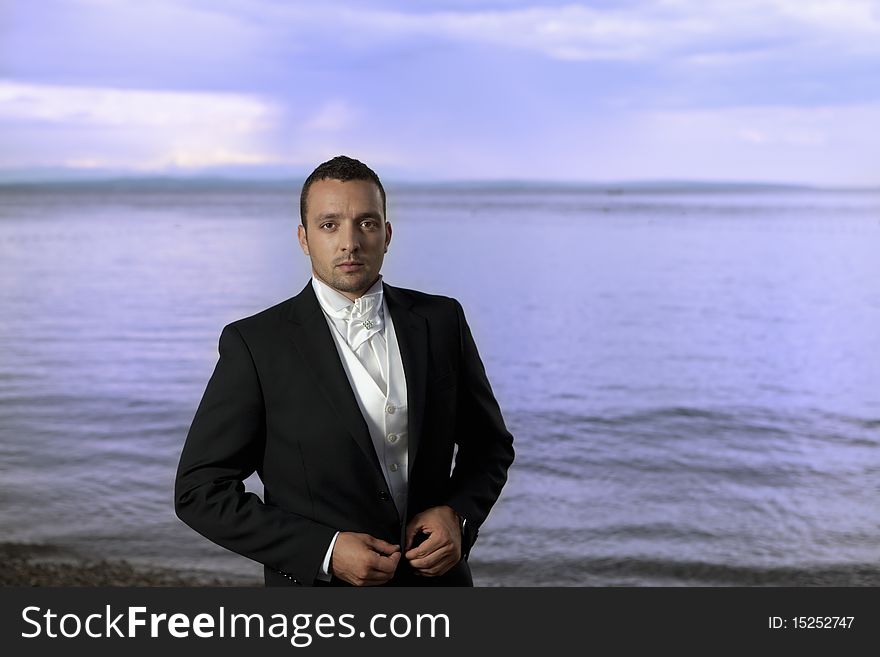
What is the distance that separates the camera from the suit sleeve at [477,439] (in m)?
1.87

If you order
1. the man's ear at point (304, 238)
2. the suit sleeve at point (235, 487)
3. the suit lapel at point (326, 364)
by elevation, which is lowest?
the suit sleeve at point (235, 487)

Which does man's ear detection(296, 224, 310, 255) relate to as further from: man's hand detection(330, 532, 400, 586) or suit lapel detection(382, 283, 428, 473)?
man's hand detection(330, 532, 400, 586)

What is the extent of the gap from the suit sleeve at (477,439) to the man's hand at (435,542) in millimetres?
62

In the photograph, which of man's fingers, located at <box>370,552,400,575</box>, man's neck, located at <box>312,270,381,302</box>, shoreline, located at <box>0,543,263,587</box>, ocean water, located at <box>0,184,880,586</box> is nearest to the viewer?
man's fingers, located at <box>370,552,400,575</box>

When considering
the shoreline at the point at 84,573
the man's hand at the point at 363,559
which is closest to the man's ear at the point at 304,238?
the man's hand at the point at 363,559

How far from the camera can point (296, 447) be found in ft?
5.73

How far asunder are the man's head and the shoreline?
3.22 meters

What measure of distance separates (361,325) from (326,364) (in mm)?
98

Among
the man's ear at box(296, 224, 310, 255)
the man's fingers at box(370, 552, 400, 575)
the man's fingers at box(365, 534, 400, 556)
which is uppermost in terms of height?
the man's ear at box(296, 224, 310, 255)

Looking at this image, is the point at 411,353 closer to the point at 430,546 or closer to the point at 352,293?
the point at 352,293

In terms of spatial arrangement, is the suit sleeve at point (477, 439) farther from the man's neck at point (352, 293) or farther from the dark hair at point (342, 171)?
the dark hair at point (342, 171)

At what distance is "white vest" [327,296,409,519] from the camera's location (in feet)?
5.83

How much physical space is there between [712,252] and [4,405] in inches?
620

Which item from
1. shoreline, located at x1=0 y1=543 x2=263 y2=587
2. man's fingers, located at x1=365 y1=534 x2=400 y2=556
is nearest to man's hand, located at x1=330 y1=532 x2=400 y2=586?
man's fingers, located at x1=365 y1=534 x2=400 y2=556
